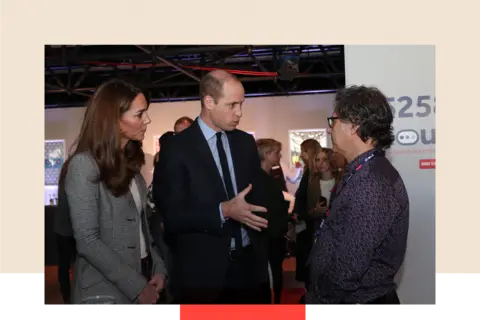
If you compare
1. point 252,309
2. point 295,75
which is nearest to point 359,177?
point 252,309

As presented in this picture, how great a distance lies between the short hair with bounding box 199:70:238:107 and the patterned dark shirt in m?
0.94

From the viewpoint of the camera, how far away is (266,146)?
3.11m

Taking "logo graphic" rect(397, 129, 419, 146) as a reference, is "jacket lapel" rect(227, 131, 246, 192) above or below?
below

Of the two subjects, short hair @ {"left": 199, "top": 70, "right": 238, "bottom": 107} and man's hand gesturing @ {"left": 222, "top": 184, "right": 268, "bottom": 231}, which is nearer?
man's hand gesturing @ {"left": 222, "top": 184, "right": 268, "bottom": 231}

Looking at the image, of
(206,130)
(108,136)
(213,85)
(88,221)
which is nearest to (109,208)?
(88,221)

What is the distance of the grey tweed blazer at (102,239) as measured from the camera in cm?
208

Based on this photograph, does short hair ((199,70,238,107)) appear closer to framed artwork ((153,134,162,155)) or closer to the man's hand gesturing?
framed artwork ((153,134,162,155))

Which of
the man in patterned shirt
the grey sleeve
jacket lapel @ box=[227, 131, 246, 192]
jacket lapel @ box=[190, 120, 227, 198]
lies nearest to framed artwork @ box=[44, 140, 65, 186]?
jacket lapel @ box=[190, 120, 227, 198]

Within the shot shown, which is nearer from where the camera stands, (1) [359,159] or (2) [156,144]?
(1) [359,159]

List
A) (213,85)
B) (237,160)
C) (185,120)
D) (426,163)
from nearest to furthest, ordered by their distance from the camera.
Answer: (213,85) < (237,160) < (185,120) < (426,163)

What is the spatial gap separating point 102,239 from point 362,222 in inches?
40.6

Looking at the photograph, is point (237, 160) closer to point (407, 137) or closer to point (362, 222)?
point (362, 222)

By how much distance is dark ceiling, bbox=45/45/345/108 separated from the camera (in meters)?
3.19

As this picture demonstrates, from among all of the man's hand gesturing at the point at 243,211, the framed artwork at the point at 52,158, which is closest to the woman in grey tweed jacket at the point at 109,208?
the man's hand gesturing at the point at 243,211
